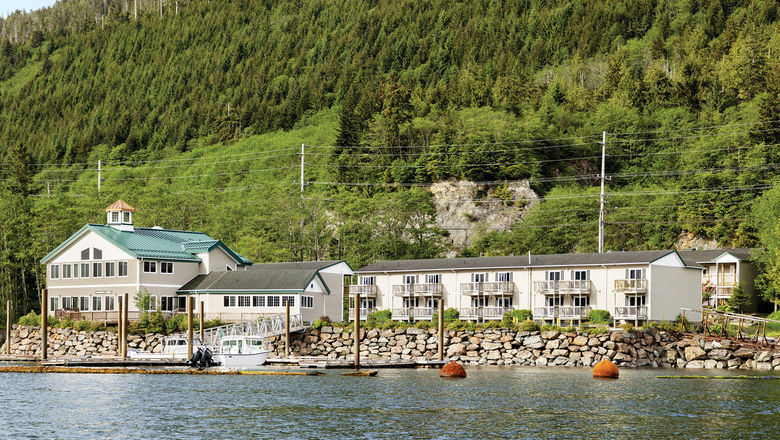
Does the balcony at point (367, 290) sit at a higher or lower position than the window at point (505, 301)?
higher

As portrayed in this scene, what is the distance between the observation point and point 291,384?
61.1m

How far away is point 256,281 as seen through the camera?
288ft

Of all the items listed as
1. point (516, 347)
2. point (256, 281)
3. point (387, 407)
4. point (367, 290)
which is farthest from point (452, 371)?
point (367, 290)

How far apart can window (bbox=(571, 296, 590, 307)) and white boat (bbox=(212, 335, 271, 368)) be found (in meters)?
27.6

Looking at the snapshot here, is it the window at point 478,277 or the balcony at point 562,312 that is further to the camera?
the window at point 478,277

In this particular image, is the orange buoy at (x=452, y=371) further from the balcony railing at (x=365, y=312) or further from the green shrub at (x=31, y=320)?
the green shrub at (x=31, y=320)

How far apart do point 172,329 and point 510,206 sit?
53.5 meters

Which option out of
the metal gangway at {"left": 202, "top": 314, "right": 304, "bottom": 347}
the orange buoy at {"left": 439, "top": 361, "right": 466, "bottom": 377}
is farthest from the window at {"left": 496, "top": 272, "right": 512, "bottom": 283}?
the orange buoy at {"left": 439, "top": 361, "right": 466, "bottom": 377}

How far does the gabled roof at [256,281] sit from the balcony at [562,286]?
64.4ft

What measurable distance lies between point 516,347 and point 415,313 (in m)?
14.6

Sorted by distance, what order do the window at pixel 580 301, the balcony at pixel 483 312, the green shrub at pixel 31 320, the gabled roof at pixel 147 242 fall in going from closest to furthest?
the window at pixel 580 301 < the balcony at pixel 483 312 < the gabled roof at pixel 147 242 < the green shrub at pixel 31 320

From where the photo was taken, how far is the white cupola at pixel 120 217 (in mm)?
95188

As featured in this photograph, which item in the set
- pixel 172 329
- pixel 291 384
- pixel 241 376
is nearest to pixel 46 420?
pixel 291 384

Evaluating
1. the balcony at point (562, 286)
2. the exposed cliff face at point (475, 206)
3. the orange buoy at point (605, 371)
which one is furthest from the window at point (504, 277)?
the exposed cliff face at point (475, 206)
